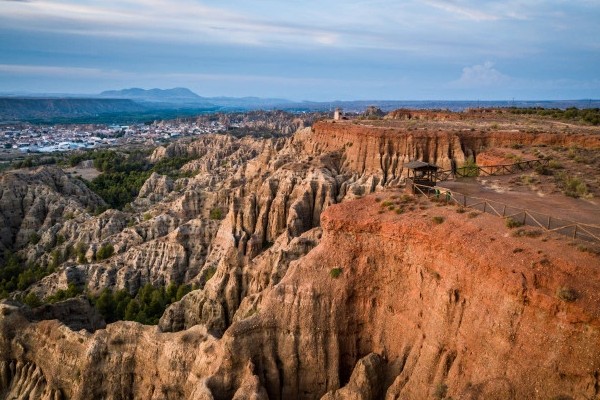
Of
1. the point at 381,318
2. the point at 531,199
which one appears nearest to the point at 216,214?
the point at 381,318

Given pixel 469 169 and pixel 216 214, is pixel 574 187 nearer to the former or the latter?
pixel 469 169

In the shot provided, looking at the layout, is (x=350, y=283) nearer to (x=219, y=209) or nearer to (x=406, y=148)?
(x=406, y=148)

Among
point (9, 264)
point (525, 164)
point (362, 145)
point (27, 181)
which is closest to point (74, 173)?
point (27, 181)

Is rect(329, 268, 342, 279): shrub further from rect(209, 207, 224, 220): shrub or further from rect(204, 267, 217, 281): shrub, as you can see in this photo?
rect(209, 207, 224, 220): shrub

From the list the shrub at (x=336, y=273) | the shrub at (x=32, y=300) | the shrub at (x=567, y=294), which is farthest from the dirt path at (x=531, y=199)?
the shrub at (x=32, y=300)

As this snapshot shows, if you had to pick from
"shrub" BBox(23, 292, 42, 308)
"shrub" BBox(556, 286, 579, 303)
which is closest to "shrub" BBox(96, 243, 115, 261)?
"shrub" BBox(23, 292, 42, 308)

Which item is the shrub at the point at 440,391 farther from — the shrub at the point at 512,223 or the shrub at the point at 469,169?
the shrub at the point at 469,169
